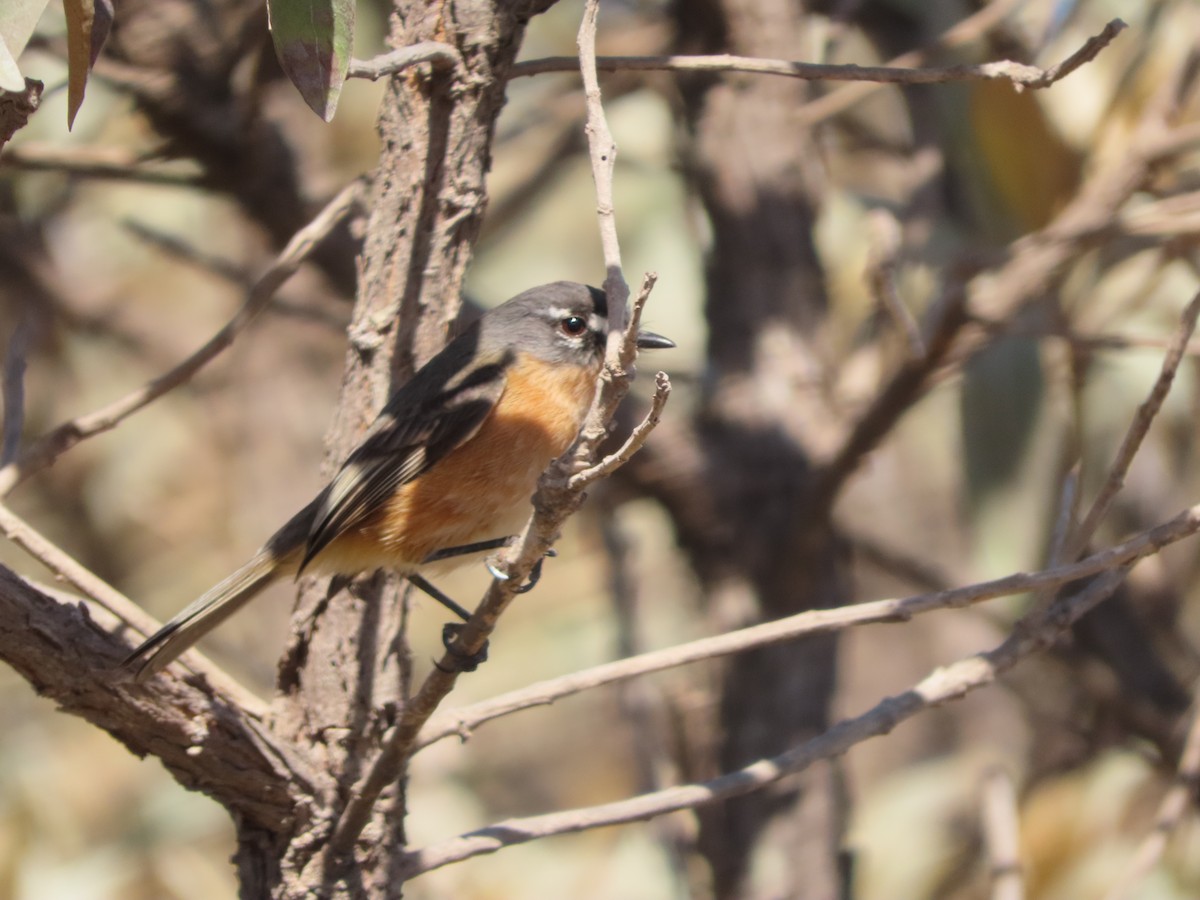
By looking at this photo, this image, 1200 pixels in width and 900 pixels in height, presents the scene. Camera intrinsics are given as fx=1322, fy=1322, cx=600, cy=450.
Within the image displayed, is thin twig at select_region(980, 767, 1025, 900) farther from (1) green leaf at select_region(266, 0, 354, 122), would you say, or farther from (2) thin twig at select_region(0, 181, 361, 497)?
(1) green leaf at select_region(266, 0, 354, 122)

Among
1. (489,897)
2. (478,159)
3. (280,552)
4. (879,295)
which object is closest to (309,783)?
(280,552)

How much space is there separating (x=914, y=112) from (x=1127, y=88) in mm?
899

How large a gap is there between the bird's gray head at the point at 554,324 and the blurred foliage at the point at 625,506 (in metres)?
0.61

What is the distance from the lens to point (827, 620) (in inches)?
104

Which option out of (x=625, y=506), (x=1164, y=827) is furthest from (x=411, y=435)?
(x=625, y=506)

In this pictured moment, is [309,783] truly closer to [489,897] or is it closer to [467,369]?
[467,369]

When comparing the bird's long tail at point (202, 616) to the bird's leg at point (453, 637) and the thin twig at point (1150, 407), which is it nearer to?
the bird's leg at point (453, 637)

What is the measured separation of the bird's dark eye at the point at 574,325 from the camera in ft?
14.4

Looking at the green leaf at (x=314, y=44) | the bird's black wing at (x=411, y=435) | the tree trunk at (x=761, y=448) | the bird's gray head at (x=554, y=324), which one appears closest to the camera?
the green leaf at (x=314, y=44)

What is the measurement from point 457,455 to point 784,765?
1.52m

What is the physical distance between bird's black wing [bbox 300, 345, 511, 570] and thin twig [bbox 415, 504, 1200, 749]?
75 centimetres

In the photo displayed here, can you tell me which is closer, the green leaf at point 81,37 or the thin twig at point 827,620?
the green leaf at point 81,37

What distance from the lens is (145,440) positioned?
8008mm

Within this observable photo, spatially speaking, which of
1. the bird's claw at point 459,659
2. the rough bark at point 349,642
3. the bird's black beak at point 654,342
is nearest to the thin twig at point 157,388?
the rough bark at point 349,642
